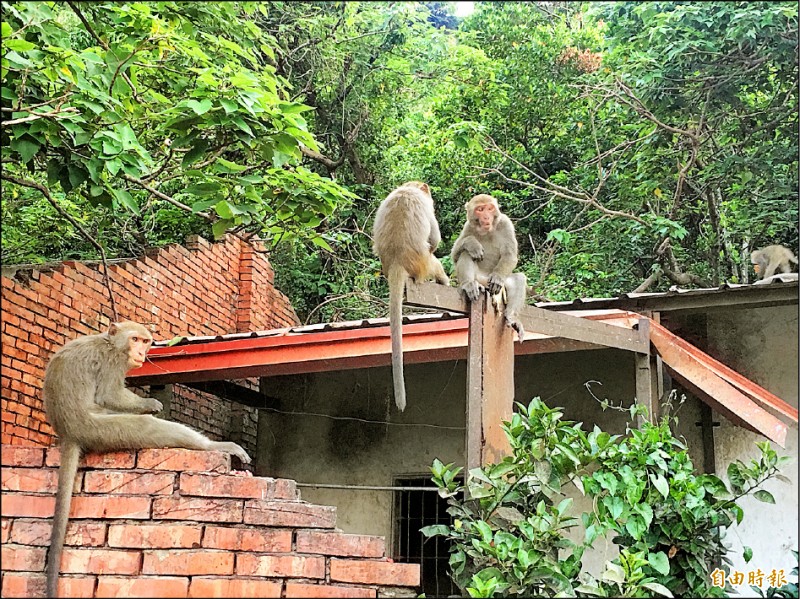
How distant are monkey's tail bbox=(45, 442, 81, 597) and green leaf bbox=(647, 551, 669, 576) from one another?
2682mm

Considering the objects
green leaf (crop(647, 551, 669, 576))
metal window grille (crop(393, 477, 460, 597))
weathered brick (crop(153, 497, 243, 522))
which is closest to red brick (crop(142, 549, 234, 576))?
weathered brick (crop(153, 497, 243, 522))

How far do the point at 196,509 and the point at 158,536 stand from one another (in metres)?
0.20

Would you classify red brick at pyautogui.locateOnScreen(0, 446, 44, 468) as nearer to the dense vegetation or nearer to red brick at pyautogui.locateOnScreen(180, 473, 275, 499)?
red brick at pyautogui.locateOnScreen(180, 473, 275, 499)

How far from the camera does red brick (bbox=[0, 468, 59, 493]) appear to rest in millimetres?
3891

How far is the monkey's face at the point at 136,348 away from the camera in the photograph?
15.7 feet

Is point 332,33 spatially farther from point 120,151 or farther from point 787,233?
point 120,151

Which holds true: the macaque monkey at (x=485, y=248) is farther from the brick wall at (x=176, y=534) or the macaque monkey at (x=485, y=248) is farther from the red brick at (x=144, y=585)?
the red brick at (x=144, y=585)

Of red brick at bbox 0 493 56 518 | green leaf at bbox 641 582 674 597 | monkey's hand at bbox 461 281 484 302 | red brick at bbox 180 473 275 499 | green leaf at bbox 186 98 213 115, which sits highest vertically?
green leaf at bbox 186 98 213 115

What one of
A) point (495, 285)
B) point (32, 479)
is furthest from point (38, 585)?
point (495, 285)

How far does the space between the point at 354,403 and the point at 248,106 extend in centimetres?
429

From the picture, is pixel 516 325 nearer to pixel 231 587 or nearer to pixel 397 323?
pixel 397 323

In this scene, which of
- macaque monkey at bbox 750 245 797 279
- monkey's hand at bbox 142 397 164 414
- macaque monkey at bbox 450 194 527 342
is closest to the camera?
monkey's hand at bbox 142 397 164 414

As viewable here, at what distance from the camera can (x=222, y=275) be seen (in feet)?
33.4

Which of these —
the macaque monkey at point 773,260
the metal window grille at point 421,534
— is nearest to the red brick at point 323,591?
the metal window grille at point 421,534
